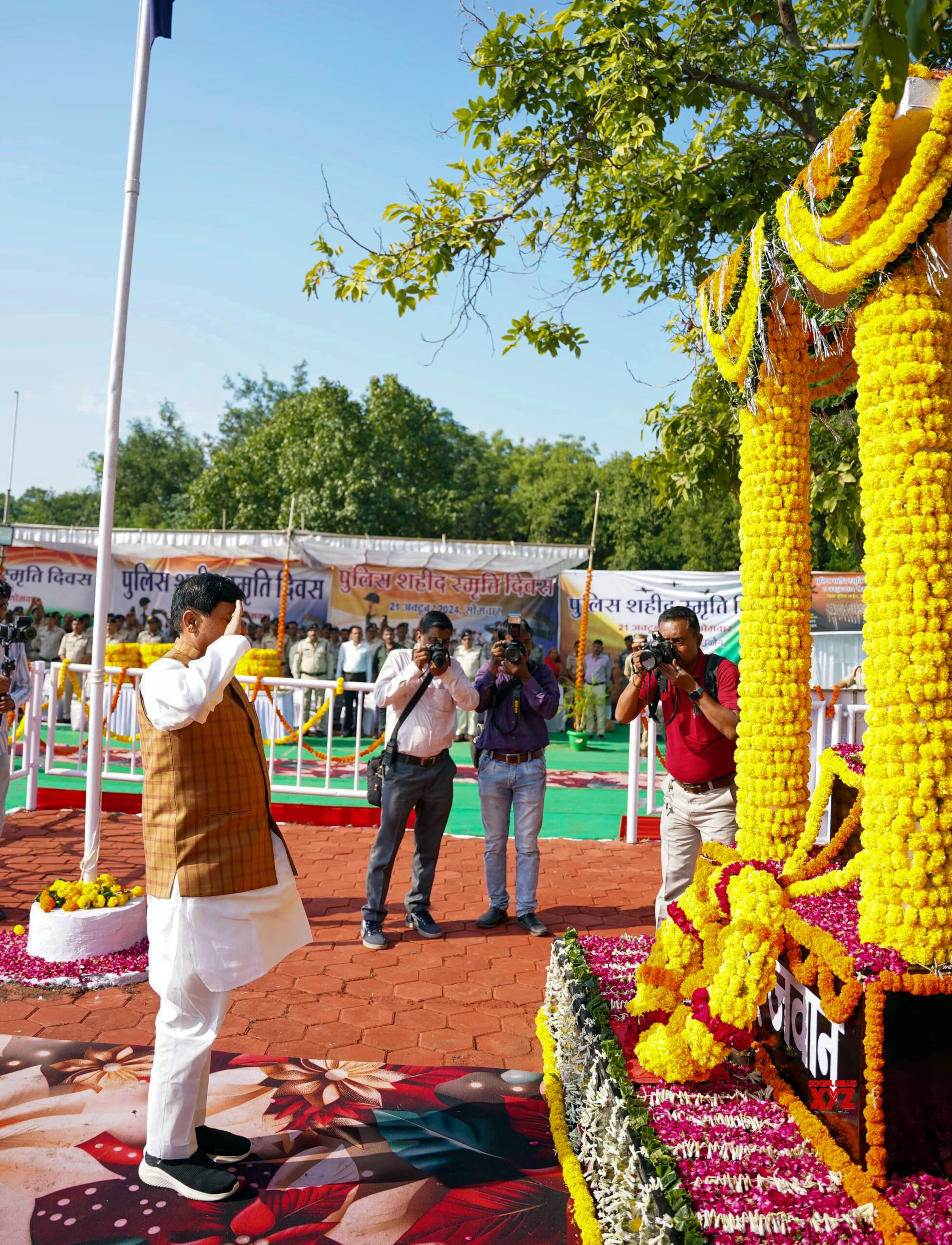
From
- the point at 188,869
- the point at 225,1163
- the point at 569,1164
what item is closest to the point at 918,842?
the point at 569,1164

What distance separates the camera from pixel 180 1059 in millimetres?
2572

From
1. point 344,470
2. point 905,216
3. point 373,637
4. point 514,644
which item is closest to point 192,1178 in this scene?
point 514,644

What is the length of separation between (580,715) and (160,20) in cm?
1061

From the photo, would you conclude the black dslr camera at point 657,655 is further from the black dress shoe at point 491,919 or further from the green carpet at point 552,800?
the green carpet at point 552,800

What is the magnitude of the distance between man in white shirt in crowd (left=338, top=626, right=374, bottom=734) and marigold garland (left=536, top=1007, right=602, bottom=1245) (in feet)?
31.8

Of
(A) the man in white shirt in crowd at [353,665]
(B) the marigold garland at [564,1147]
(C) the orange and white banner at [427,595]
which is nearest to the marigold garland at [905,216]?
(B) the marigold garland at [564,1147]

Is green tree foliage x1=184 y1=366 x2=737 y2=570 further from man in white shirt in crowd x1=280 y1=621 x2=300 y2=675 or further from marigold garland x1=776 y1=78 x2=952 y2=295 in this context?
marigold garland x1=776 y1=78 x2=952 y2=295

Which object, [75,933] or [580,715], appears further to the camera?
[580,715]

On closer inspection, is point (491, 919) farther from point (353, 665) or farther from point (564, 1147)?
point (353, 665)

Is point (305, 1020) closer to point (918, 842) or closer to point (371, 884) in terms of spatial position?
point (371, 884)

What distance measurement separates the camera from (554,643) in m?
15.0

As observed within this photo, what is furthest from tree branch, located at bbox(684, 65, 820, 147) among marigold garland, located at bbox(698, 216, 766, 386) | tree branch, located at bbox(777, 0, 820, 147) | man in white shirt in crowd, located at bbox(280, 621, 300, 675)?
man in white shirt in crowd, located at bbox(280, 621, 300, 675)

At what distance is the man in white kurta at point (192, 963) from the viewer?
101 inches

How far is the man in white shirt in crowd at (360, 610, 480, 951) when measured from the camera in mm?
4891
